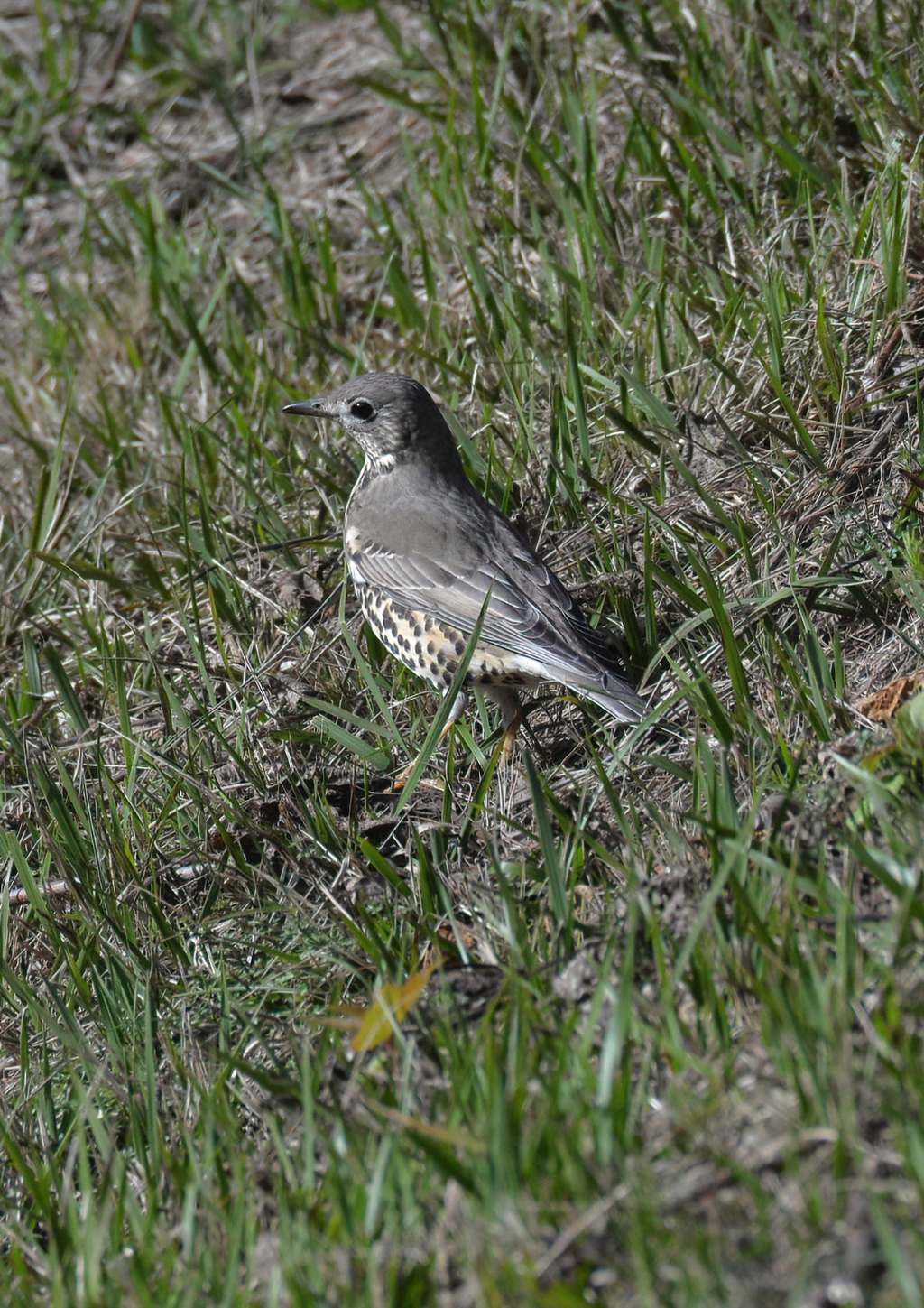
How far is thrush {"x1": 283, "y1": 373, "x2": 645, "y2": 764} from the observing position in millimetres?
4352

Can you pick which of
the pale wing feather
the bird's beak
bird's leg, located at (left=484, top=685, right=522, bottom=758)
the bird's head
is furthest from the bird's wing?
the bird's beak

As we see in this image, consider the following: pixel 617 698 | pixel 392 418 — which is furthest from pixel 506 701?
pixel 392 418

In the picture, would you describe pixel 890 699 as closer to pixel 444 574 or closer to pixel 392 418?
pixel 444 574

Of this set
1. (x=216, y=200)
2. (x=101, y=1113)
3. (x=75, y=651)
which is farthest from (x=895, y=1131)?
(x=216, y=200)

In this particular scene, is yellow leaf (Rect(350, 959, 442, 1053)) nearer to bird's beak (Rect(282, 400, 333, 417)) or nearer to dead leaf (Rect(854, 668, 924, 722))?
dead leaf (Rect(854, 668, 924, 722))

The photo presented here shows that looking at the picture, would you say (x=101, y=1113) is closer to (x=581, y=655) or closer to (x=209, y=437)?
(x=581, y=655)

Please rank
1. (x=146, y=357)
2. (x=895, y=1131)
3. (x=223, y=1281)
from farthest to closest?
1. (x=146, y=357)
2. (x=223, y=1281)
3. (x=895, y=1131)

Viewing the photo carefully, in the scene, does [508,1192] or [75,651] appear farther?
[75,651]

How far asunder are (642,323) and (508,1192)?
3.73 m

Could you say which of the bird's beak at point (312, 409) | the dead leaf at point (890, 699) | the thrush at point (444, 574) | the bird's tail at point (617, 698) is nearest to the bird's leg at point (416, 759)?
the thrush at point (444, 574)

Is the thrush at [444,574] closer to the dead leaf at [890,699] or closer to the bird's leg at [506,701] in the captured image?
the bird's leg at [506,701]

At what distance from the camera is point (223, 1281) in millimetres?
Answer: 2561

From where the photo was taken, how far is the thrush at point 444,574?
4.35 meters

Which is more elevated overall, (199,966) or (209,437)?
(209,437)
